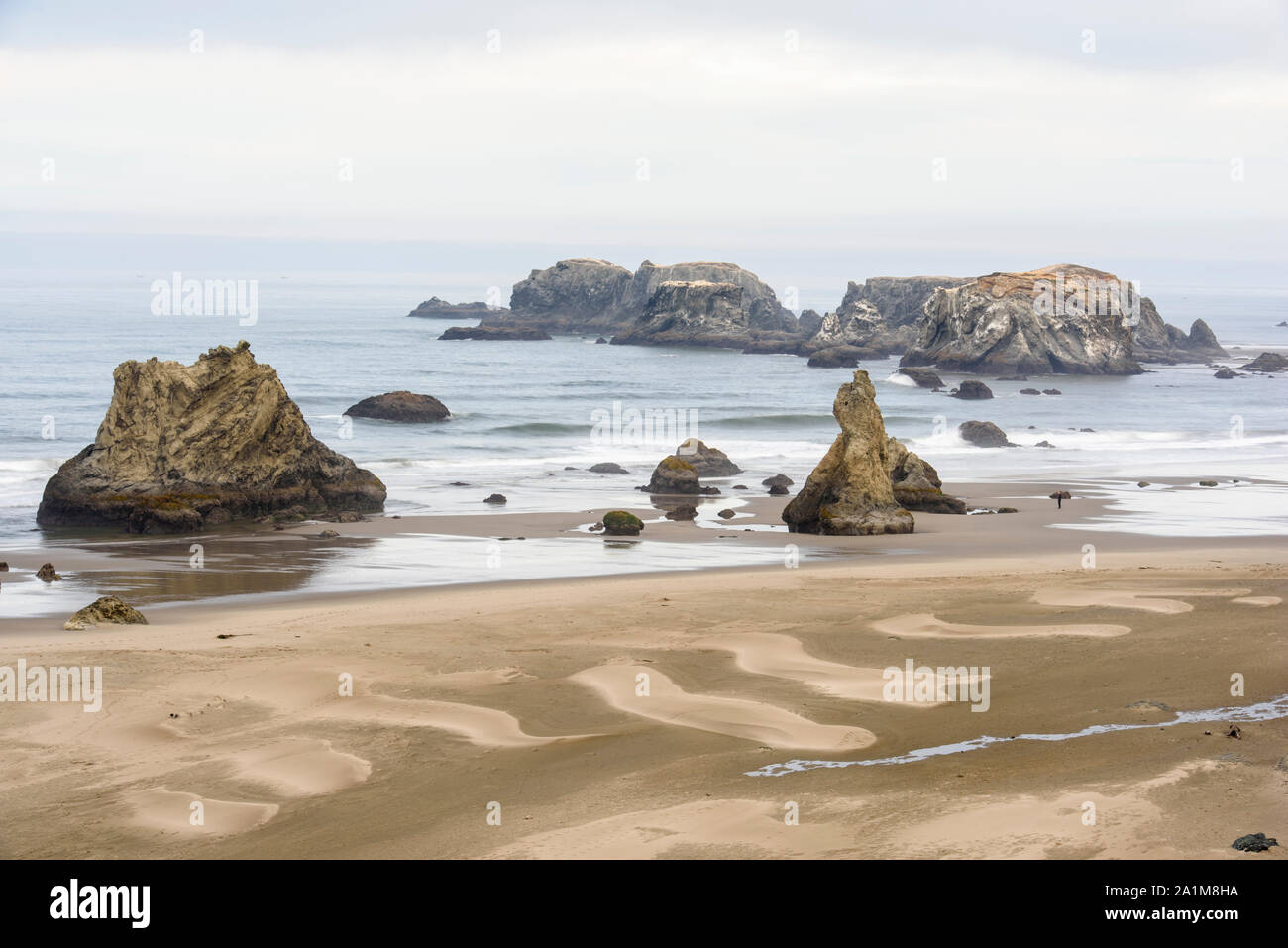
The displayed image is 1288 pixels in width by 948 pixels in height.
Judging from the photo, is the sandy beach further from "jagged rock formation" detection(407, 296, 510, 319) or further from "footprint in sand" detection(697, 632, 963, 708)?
"jagged rock formation" detection(407, 296, 510, 319)

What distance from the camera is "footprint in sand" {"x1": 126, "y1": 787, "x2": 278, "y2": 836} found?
23.6 feet

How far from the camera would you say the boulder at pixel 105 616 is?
520 inches

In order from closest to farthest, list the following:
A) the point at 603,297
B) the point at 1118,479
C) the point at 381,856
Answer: the point at 381,856 → the point at 1118,479 → the point at 603,297

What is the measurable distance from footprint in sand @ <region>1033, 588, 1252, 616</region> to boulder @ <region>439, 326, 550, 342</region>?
317 ft

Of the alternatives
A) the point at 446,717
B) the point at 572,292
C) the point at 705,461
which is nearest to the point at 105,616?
the point at 446,717

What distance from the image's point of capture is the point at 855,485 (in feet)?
72.8

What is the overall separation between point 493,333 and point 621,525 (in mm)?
89446

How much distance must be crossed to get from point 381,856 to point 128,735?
3431mm

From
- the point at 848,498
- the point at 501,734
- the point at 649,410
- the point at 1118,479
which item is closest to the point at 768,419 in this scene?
the point at 649,410

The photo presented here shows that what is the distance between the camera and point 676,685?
34.6 ft

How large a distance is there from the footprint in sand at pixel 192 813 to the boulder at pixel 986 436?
1473 inches

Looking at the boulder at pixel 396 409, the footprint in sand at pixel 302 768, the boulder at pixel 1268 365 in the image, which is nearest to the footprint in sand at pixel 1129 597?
the footprint in sand at pixel 302 768

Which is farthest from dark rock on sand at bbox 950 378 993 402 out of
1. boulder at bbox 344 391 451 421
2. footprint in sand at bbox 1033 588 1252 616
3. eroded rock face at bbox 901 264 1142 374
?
footprint in sand at bbox 1033 588 1252 616
